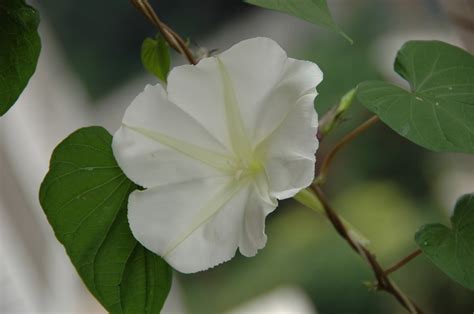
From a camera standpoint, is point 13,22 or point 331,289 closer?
point 13,22

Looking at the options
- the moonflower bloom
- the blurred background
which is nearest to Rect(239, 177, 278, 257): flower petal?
the moonflower bloom

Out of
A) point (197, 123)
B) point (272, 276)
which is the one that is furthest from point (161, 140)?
point (272, 276)

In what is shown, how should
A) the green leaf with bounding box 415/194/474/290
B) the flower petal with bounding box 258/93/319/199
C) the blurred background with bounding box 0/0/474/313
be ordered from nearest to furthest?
the flower petal with bounding box 258/93/319/199 < the green leaf with bounding box 415/194/474/290 < the blurred background with bounding box 0/0/474/313

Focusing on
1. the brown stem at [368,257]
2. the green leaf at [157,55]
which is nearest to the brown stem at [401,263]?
the brown stem at [368,257]

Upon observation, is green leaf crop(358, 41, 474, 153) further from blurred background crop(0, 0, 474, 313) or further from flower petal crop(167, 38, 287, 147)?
blurred background crop(0, 0, 474, 313)

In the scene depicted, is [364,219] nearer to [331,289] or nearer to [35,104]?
[331,289]

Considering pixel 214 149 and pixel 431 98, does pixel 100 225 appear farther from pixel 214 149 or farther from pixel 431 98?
pixel 431 98
